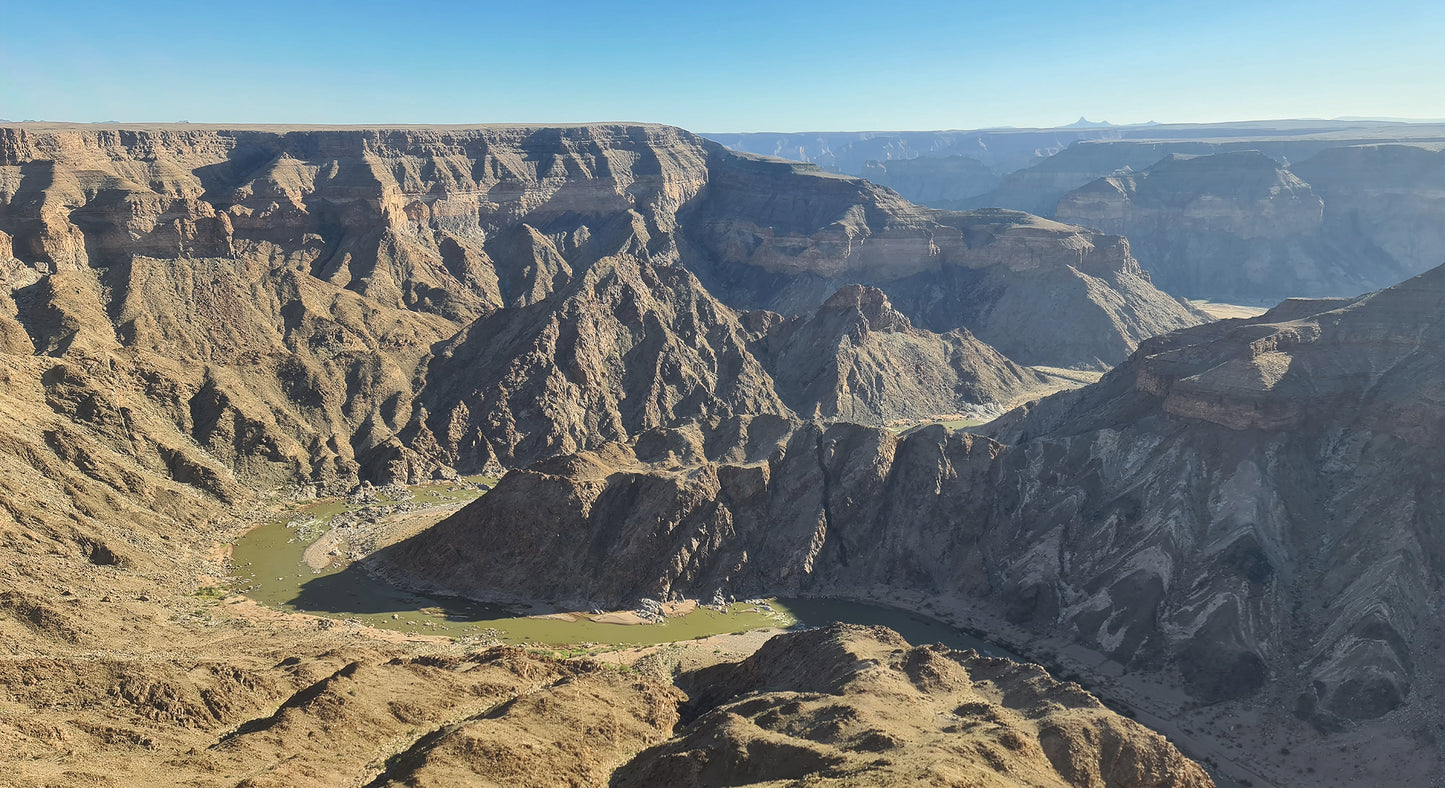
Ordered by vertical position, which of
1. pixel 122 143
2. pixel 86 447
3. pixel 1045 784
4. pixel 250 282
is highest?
pixel 122 143

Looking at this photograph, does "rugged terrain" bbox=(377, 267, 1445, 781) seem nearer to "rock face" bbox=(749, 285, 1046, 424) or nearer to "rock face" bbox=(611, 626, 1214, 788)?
"rock face" bbox=(611, 626, 1214, 788)

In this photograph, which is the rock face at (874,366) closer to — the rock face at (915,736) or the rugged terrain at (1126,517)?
the rugged terrain at (1126,517)

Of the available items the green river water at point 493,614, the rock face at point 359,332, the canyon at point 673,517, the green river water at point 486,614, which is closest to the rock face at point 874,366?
the rock face at point 359,332

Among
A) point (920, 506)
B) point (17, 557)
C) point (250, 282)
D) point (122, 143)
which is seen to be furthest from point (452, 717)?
point (122, 143)

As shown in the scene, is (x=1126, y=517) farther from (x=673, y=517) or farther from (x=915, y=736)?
(x=915, y=736)

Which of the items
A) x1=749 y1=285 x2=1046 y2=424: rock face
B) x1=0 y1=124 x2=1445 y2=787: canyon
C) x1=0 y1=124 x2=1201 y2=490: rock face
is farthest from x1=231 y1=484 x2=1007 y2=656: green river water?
x1=749 y1=285 x2=1046 y2=424: rock face

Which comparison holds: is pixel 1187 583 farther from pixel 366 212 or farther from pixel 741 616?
pixel 366 212
